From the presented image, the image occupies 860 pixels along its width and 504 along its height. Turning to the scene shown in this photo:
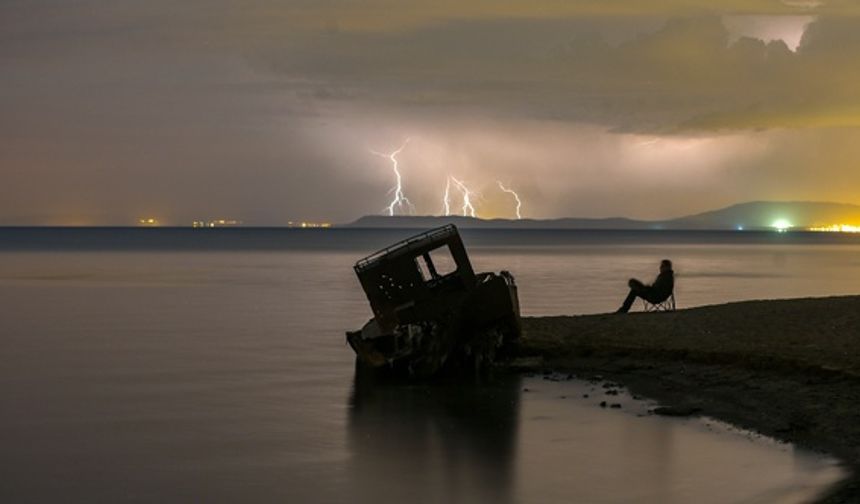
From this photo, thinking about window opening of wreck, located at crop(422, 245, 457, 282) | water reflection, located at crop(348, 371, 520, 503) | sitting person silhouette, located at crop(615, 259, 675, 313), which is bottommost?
water reflection, located at crop(348, 371, 520, 503)

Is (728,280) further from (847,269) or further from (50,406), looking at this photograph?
(50,406)

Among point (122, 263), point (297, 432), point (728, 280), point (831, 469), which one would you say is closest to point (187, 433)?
point (297, 432)

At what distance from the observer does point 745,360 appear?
21766 millimetres

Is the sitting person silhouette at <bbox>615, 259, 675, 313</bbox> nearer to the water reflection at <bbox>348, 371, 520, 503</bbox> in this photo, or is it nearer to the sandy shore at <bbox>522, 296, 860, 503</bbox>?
the sandy shore at <bbox>522, 296, 860, 503</bbox>

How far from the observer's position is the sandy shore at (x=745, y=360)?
17500mm

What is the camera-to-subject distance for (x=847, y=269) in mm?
86750

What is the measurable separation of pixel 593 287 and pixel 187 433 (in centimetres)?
4245

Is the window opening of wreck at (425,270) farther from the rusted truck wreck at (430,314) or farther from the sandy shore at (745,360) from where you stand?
the sandy shore at (745,360)

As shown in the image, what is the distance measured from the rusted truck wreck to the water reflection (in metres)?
0.79

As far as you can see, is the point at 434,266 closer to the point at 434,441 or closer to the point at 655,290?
the point at 655,290

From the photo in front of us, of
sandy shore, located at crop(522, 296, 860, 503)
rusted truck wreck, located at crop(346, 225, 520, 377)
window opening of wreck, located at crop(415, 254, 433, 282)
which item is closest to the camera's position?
sandy shore, located at crop(522, 296, 860, 503)

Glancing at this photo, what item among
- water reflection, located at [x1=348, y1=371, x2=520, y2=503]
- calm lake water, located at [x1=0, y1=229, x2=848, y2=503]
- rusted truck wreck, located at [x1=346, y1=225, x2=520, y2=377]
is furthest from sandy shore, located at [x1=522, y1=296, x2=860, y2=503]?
water reflection, located at [x1=348, y1=371, x2=520, y2=503]

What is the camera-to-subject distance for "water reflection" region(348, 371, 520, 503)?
15.4 meters

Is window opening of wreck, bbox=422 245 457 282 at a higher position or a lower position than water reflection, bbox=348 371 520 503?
higher
